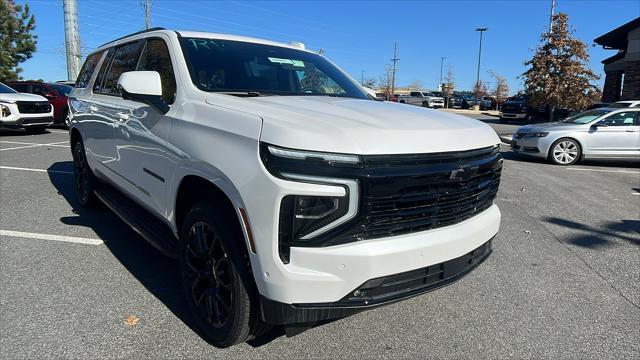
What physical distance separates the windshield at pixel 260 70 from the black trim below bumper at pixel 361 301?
5.36ft

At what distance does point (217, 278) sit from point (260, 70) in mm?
1798

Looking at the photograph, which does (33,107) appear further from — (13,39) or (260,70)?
(13,39)

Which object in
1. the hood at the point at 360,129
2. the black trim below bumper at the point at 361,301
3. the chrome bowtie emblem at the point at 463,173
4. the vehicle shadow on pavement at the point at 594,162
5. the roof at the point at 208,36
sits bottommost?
the black trim below bumper at the point at 361,301

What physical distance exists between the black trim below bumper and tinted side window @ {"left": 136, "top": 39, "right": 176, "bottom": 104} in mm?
1753

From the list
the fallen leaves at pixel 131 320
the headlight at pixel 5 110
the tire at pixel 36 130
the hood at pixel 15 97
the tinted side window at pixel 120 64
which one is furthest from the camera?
the tire at pixel 36 130

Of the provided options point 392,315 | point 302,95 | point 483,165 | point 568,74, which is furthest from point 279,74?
point 568,74

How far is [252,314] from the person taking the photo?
96.5 inches

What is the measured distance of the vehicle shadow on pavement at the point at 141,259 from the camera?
322cm

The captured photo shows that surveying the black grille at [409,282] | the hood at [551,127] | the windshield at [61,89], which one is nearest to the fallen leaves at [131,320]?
the black grille at [409,282]

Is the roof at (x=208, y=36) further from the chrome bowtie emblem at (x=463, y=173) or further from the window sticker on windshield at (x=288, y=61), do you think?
the chrome bowtie emblem at (x=463, y=173)

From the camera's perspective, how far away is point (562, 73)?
1906 cm

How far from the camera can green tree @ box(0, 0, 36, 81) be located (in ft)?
101

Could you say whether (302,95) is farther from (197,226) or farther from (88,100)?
(88,100)

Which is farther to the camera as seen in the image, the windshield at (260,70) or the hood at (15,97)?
the hood at (15,97)
